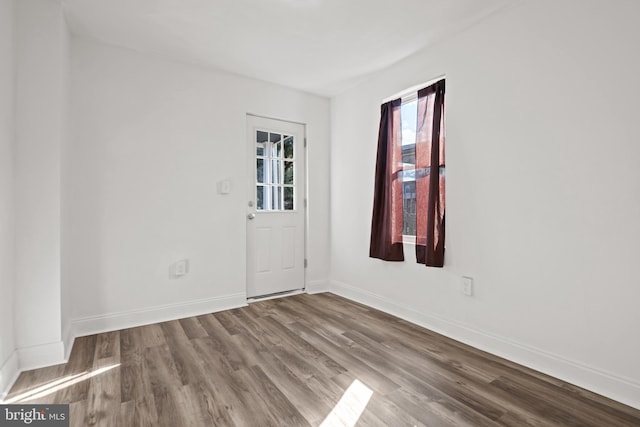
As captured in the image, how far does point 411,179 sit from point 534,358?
1.71 m

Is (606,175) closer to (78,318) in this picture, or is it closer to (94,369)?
(94,369)

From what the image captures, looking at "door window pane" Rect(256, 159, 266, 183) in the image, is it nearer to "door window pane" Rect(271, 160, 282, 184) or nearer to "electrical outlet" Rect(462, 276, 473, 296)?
"door window pane" Rect(271, 160, 282, 184)

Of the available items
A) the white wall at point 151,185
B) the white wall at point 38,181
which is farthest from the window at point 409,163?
the white wall at point 38,181

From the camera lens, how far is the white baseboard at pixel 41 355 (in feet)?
6.96

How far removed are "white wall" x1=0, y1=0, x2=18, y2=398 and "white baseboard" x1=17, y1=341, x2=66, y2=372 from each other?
0.06 meters

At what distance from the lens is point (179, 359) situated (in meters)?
2.27

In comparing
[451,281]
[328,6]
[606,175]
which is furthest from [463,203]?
[328,6]

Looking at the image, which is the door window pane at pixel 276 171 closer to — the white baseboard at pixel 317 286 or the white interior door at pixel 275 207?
the white interior door at pixel 275 207

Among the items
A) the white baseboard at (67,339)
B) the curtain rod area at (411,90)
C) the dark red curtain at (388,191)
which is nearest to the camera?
the white baseboard at (67,339)

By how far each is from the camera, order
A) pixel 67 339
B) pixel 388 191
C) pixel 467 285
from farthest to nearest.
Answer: pixel 388 191
pixel 467 285
pixel 67 339

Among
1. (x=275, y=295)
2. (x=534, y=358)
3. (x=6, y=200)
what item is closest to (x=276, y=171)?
(x=275, y=295)

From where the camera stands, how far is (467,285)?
2.56m

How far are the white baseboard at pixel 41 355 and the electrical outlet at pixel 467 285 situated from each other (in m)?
3.01

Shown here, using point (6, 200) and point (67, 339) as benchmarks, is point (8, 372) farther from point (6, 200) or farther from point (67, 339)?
point (6, 200)
